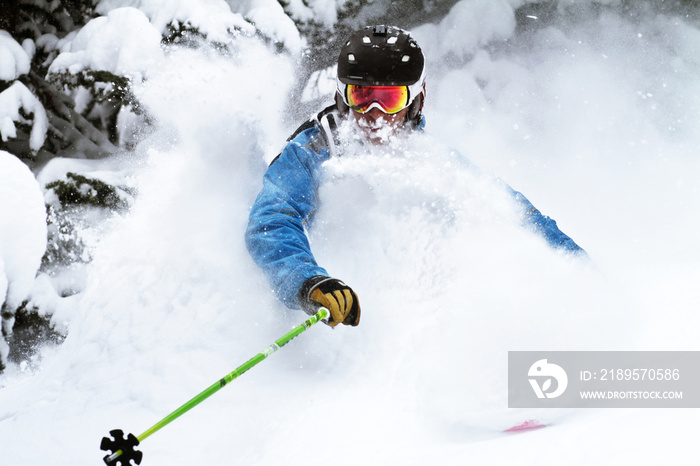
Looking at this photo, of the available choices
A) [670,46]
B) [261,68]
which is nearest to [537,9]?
[670,46]

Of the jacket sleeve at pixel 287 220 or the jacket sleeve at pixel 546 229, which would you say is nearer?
the jacket sleeve at pixel 287 220

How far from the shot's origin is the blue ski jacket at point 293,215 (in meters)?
2.36

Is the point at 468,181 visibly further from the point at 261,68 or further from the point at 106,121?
the point at 106,121

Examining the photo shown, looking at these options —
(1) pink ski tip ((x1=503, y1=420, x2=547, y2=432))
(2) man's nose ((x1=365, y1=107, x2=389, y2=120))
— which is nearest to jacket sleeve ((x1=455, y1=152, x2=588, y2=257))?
(2) man's nose ((x1=365, y1=107, x2=389, y2=120))

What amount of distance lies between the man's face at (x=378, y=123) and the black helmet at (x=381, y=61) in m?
0.12

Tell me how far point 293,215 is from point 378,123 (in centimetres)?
72

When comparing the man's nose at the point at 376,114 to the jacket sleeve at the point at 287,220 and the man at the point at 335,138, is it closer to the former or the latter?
the man at the point at 335,138

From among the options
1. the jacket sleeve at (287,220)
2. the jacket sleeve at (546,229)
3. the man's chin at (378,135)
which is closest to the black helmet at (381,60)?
the man's chin at (378,135)

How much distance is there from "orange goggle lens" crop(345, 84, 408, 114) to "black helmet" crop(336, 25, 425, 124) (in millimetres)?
35

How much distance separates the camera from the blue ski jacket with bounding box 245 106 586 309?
7.75ft

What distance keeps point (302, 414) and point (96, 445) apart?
80 centimetres

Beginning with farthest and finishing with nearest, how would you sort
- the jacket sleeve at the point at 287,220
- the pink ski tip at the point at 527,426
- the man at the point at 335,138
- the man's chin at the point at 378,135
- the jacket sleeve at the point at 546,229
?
the jacket sleeve at the point at 546,229 → the man's chin at the point at 378,135 → the man at the point at 335,138 → the jacket sleeve at the point at 287,220 → the pink ski tip at the point at 527,426

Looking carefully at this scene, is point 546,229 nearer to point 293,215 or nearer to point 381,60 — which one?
point 381,60

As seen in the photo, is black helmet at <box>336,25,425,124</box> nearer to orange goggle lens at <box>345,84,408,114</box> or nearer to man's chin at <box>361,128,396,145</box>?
orange goggle lens at <box>345,84,408,114</box>
